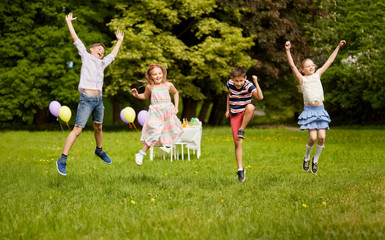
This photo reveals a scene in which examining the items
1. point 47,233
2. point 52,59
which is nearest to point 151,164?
point 47,233

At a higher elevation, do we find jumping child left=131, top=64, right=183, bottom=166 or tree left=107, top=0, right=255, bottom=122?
tree left=107, top=0, right=255, bottom=122

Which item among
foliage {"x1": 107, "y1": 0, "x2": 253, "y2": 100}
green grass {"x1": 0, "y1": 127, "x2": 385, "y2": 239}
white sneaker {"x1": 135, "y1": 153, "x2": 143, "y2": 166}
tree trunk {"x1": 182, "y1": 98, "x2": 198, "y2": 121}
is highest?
foliage {"x1": 107, "y1": 0, "x2": 253, "y2": 100}

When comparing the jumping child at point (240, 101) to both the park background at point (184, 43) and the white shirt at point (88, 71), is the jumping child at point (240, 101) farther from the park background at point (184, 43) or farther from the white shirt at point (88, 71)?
the park background at point (184, 43)

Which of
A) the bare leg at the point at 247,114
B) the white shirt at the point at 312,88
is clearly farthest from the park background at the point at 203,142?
the white shirt at the point at 312,88

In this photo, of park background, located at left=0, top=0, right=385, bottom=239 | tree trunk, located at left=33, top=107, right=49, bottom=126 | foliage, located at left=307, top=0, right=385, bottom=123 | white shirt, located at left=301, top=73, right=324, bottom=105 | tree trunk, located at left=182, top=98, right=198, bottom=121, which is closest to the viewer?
park background, located at left=0, top=0, right=385, bottom=239

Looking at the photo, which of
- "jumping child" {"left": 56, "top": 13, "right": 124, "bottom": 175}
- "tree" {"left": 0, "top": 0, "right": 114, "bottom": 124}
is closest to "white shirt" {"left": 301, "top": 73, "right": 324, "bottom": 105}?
"jumping child" {"left": 56, "top": 13, "right": 124, "bottom": 175}

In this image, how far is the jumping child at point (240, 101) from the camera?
290 inches

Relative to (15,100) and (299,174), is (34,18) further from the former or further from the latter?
(299,174)

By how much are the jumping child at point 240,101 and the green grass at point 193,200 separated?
34.0 inches

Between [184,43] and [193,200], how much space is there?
1813cm

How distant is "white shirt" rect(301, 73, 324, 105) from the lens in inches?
304

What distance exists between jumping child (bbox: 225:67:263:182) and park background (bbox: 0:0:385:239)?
2.84 feet

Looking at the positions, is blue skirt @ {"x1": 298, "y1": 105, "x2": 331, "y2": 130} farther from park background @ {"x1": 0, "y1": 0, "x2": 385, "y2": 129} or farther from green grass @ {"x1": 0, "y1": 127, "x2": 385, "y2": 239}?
park background @ {"x1": 0, "y1": 0, "x2": 385, "y2": 129}

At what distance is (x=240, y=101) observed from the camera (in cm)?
764
